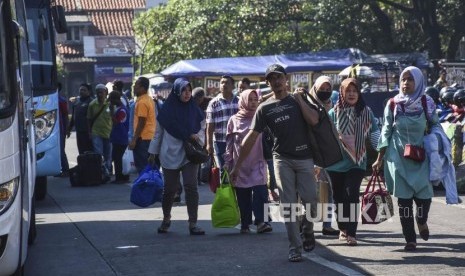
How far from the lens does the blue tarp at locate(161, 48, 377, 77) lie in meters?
A: 34.0

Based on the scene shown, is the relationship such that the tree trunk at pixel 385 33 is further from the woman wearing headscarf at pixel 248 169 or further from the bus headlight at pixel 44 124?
the woman wearing headscarf at pixel 248 169

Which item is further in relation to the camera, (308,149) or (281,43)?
(281,43)

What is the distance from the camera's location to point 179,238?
39.2 feet

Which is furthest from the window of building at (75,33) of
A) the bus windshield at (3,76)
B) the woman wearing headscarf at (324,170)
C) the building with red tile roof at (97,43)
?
the bus windshield at (3,76)

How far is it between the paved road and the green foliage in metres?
26.3

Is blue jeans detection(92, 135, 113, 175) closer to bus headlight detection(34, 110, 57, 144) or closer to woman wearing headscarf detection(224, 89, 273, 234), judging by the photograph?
bus headlight detection(34, 110, 57, 144)

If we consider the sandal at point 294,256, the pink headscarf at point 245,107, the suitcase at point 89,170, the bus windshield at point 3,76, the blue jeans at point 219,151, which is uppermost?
the bus windshield at point 3,76

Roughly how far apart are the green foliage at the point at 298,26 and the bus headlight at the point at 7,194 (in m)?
32.4

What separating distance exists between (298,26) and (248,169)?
33.5 metres

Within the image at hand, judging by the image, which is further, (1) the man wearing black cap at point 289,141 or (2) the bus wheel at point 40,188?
(2) the bus wheel at point 40,188

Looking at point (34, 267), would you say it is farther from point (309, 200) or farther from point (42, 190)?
point (42, 190)

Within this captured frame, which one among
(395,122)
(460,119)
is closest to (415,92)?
(395,122)

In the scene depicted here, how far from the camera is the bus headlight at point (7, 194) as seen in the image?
794 centimetres

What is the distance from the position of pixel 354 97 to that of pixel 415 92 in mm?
815
